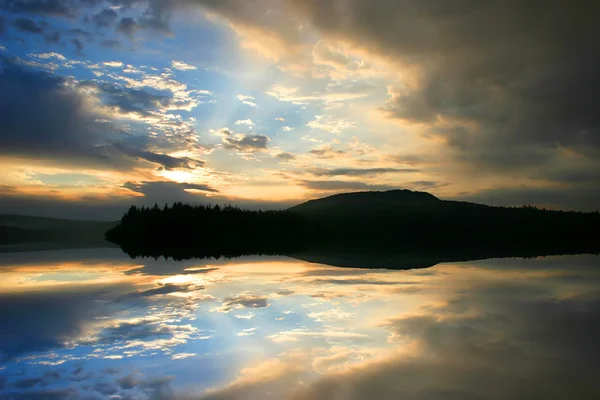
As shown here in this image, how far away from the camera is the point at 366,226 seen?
4429 inches

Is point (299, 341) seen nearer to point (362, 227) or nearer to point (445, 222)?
point (362, 227)

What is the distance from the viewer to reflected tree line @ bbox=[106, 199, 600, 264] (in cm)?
7700

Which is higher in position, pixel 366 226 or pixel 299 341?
pixel 366 226

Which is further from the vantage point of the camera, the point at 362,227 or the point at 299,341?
the point at 362,227

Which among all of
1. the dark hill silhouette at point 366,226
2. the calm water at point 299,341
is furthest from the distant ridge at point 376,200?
the calm water at point 299,341

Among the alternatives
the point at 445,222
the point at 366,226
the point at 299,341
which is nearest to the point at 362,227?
the point at 366,226

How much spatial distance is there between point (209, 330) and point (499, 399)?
674 centimetres

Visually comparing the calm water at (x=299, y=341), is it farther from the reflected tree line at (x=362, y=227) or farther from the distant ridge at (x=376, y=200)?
the distant ridge at (x=376, y=200)

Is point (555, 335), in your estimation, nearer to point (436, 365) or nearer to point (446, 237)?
point (436, 365)

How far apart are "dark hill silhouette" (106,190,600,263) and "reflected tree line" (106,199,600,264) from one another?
0.16 meters

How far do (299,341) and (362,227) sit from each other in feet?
337

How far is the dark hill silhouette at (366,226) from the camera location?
244 feet

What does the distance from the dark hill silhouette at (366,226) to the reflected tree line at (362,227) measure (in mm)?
160

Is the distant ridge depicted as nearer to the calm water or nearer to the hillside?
the hillside
